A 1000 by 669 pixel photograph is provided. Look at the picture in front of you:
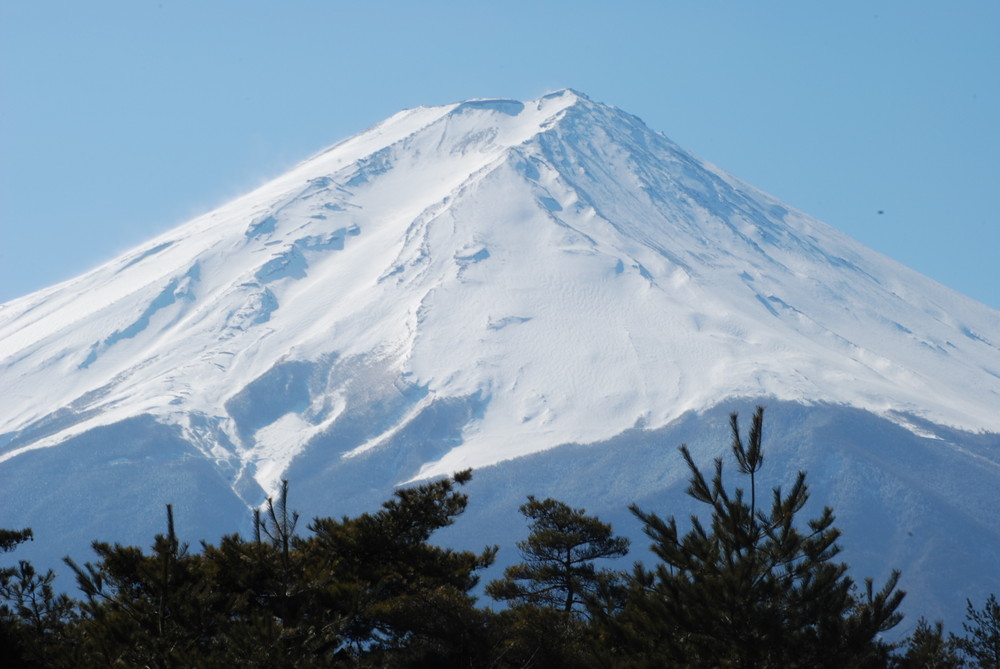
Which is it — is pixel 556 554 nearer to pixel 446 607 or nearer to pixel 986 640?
pixel 446 607

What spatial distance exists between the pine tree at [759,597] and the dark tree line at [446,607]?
3 centimetres

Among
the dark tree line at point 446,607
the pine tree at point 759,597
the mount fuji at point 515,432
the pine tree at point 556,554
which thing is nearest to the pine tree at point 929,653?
the dark tree line at point 446,607

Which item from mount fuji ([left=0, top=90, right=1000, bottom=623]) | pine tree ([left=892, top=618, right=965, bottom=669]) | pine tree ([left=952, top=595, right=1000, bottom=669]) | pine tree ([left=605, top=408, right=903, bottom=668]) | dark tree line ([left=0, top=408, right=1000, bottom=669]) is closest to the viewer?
dark tree line ([left=0, top=408, right=1000, bottom=669])

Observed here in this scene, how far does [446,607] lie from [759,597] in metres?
6.39

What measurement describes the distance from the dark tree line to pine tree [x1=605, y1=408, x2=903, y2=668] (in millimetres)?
26

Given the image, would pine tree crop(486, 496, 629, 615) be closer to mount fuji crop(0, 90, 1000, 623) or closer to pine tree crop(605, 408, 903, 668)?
pine tree crop(605, 408, 903, 668)

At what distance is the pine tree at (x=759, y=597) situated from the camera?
1786cm

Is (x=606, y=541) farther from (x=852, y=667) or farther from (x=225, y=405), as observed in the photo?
(x=225, y=405)

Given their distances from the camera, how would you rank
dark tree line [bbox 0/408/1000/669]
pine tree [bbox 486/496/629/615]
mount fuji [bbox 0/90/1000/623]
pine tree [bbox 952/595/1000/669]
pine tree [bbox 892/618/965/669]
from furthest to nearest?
1. mount fuji [bbox 0/90/1000/623]
2. pine tree [bbox 486/496/629/615]
3. pine tree [bbox 952/595/1000/669]
4. pine tree [bbox 892/618/965/669]
5. dark tree line [bbox 0/408/1000/669]

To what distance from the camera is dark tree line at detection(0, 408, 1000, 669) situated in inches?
663

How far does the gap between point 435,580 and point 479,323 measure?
17211 cm

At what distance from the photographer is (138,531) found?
552ft

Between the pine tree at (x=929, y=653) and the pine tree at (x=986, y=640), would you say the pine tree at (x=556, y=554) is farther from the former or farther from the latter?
the pine tree at (x=929, y=653)

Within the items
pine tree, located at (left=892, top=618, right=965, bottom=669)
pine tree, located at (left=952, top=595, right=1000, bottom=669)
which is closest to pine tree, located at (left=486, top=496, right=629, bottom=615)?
pine tree, located at (left=952, top=595, right=1000, bottom=669)
